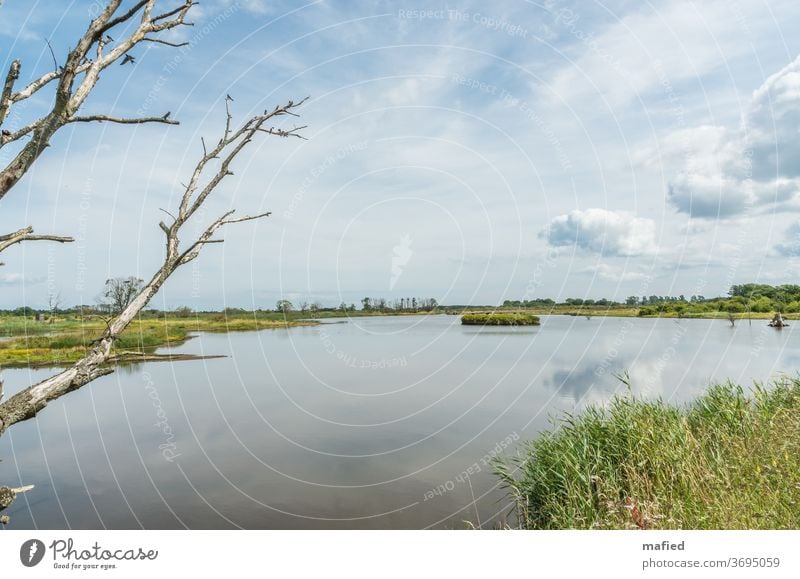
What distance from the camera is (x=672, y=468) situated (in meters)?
6.01

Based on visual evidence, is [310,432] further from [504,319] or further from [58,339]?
[504,319]

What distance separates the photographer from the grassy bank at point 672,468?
4566 millimetres

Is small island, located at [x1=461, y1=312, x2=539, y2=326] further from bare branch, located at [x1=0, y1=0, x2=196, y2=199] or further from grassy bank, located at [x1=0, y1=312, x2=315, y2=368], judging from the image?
bare branch, located at [x1=0, y1=0, x2=196, y2=199]

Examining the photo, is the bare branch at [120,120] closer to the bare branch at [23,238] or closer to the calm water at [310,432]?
the bare branch at [23,238]

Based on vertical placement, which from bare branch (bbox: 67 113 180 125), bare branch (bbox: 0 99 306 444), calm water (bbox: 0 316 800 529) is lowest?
calm water (bbox: 0 316 800 529)
